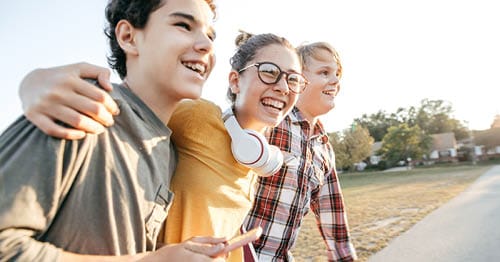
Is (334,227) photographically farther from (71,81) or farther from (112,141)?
(71,81)

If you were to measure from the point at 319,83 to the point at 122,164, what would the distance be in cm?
196

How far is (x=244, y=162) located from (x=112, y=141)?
669 millimetres

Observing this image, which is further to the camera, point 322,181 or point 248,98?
point 322,181

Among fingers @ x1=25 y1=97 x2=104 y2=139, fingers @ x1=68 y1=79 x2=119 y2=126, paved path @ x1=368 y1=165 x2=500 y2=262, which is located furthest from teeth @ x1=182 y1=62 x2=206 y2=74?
paved path @ x1=368 y1=165 x2=500 y2=262

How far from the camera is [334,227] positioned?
115 inches

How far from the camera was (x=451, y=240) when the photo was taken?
19.5 ft

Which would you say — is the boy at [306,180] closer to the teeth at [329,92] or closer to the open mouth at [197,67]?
the teeth at [329,92]

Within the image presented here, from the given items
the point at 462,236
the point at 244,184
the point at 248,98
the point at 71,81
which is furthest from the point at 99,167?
the point at 462,236

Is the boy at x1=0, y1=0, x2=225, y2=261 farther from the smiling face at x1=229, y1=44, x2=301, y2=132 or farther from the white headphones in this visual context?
A: the smiling face at x1=229, y1=44, x2=301, y2=132

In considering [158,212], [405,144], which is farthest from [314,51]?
[405,144]

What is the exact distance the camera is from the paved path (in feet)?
16.4

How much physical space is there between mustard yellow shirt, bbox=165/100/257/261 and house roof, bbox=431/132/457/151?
73870 millimetres

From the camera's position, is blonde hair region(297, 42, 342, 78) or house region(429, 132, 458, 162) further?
house region(429, 132, 458, 162)

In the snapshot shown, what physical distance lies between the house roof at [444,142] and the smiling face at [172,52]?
74.1 metres
